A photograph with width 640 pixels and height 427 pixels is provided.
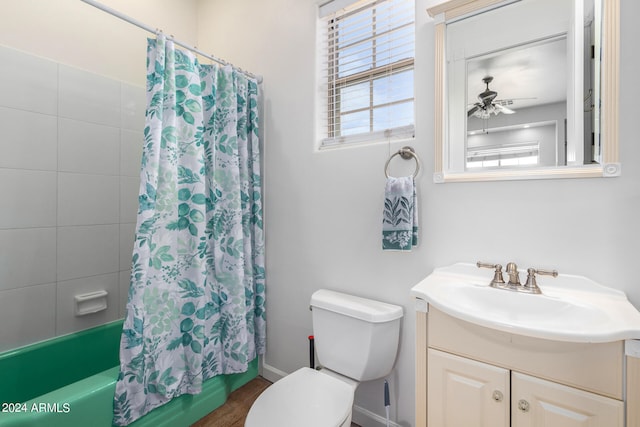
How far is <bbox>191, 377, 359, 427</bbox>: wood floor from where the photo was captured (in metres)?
1.62

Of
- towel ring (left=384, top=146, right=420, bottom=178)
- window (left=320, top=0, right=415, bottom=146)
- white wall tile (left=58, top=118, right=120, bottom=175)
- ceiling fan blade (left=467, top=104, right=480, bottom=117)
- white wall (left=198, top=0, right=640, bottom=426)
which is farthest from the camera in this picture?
white wall tile (left=58, top=118, right=120, bottom=175)

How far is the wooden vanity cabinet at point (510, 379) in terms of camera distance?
0.77m

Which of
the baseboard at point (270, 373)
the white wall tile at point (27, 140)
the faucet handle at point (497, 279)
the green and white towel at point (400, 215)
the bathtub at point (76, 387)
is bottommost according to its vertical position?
the baseboard at point (270, 373)

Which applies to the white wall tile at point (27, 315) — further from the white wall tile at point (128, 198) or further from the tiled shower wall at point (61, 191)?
the white wall tile at point (128, 198)

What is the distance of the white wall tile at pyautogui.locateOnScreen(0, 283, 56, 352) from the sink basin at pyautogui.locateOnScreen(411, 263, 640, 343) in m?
2.03

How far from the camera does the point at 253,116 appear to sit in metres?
1.92

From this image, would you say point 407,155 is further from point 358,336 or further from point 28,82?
point 28,82

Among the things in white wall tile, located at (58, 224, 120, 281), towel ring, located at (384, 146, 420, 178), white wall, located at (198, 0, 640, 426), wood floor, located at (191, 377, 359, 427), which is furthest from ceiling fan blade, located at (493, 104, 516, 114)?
white wall tile, located at (58, 224, 120, 281)

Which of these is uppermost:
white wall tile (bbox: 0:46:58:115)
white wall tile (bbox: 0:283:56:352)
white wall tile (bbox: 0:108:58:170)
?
white wall tile (bbox: 0:46:58:115)

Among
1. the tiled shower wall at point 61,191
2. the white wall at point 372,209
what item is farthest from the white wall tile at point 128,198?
the white wall at point 372,209

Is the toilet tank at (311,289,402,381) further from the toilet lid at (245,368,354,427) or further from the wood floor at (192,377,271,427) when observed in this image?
the wood floor at (192,377,271,427)

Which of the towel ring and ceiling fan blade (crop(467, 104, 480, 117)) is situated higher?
ceiling fan blade (crop(467, 104, 480, 117))

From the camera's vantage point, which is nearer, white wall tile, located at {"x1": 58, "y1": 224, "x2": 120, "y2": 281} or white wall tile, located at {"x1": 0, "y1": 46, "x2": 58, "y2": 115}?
white wall tile, located at {"x1": 0, "y1": 46, "x2": 58, "y2": 115}

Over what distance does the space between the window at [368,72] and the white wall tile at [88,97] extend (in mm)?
1384
